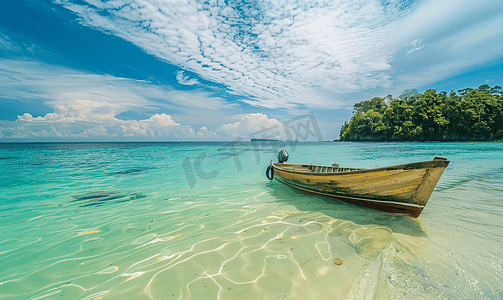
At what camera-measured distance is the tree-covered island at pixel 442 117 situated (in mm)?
52312

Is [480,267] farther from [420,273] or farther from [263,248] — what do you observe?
[263,248]

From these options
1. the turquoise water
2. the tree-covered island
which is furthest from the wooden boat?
the tree-covered island

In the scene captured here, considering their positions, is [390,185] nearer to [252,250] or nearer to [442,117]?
[252,250]

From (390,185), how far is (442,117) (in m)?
75.3

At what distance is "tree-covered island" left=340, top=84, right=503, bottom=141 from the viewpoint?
52312mm

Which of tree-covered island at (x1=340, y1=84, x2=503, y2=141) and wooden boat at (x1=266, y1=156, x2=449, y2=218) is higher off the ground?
tree-covered island at (x1=340, y1=84, x2=503, y2=141)

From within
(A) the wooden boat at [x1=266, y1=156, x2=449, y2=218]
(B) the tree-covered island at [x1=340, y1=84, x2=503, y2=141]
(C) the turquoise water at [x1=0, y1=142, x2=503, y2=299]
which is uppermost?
(B) the tree-covered island at [x1=340, y1=84, x2=503, y2=141]

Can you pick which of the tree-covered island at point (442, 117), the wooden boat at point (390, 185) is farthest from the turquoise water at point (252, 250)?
the tree-covered island at point (442, 117)

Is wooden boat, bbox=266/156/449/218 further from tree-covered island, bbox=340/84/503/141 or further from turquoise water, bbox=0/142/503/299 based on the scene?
tree-covered island, bbox=340/84/503/141

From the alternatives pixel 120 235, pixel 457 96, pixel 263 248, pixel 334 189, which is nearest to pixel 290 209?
pixel 334 189

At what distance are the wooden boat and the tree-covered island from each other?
7326cm

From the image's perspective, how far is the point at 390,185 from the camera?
455 cm

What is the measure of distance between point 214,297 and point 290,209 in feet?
12.4

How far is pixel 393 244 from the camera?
3.61 m
